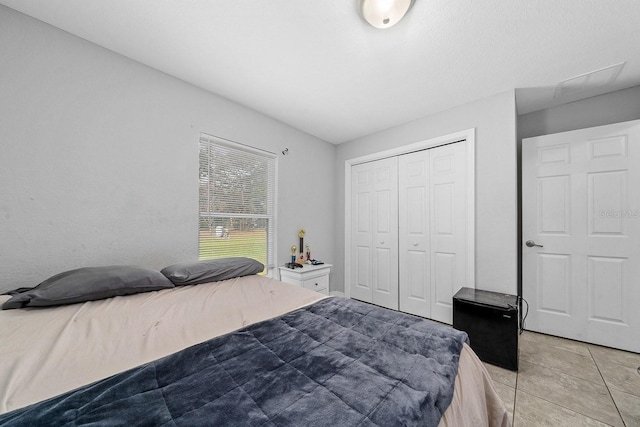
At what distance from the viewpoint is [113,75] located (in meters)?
1.94

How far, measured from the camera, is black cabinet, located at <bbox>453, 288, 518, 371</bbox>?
1.95 metres

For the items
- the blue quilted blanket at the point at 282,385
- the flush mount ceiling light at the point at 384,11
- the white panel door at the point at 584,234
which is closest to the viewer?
the blue quilted blanket at the point at 282,385

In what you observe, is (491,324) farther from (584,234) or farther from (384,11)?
(384,11)

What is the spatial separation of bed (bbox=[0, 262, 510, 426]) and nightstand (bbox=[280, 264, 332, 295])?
1.41 meters

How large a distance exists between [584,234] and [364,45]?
9.38ft

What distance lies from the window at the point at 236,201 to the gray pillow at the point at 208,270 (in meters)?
0.48

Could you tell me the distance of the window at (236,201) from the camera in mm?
2490

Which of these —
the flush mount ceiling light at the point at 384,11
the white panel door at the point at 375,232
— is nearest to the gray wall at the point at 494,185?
the white panel door at the point at 375,232

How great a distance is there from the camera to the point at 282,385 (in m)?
0.74

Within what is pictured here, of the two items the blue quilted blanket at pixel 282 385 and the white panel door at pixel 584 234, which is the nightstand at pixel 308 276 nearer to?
the blue quilted blanket at pixel 282 385

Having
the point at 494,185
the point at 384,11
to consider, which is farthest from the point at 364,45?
the point at 494,185

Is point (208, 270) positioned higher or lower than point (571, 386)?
higher

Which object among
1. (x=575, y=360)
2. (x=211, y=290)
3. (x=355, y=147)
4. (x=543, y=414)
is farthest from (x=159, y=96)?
(x=575, y=360)

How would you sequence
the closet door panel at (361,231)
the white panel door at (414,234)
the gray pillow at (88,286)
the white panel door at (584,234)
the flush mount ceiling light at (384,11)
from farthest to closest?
the closet door panel at (361,231) → the white panel door at (414,234) → the white panel door at (584,234) → the flush mount ceiling light at (384,11) → the gray pillow at (88,286)
